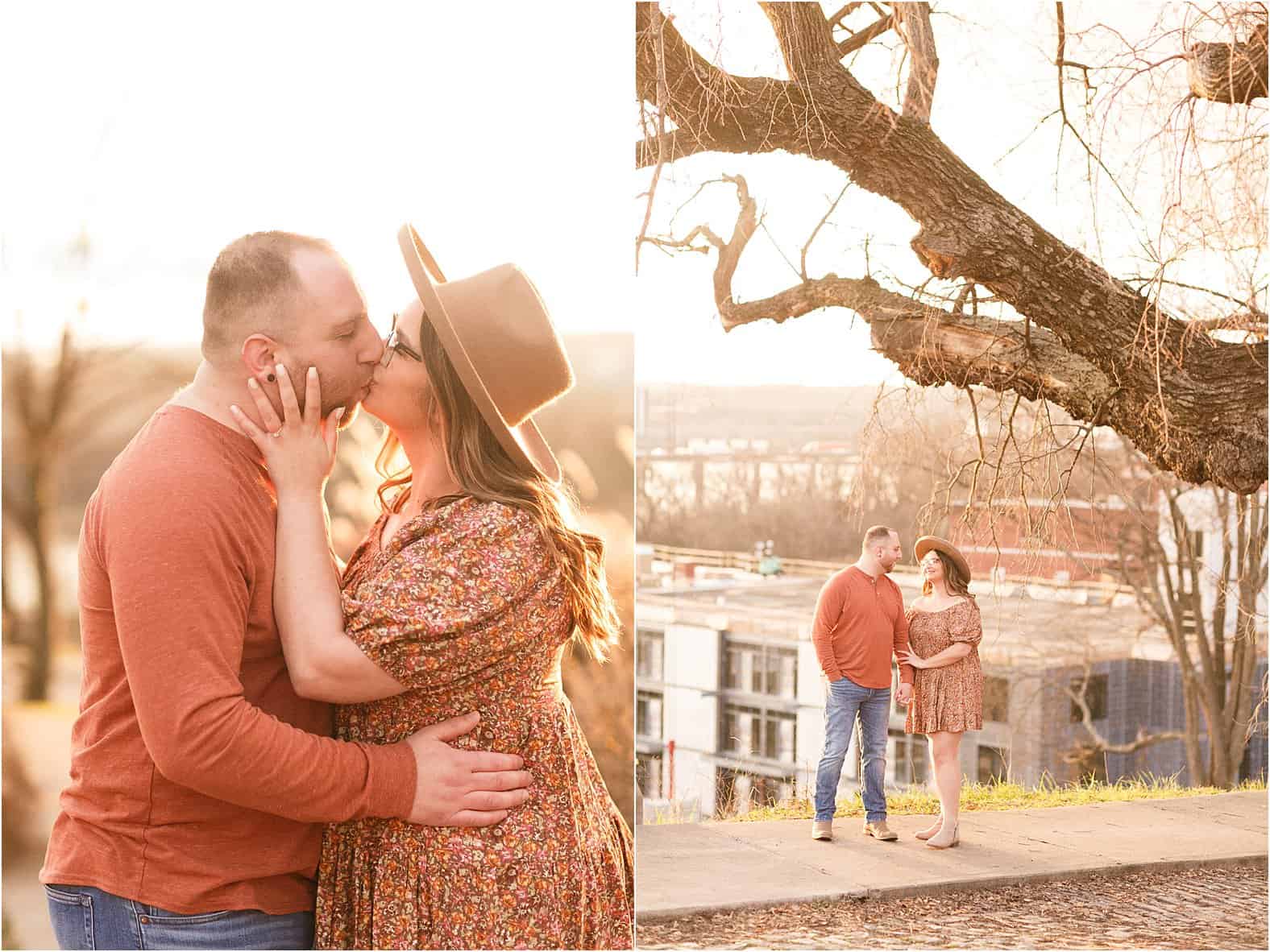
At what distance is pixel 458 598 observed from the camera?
1485 millimetres

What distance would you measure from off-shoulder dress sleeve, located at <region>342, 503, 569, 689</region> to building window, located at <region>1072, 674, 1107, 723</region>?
6.47 feet

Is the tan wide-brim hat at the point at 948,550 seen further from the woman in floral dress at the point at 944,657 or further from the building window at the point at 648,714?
the building window at the point at 648,714

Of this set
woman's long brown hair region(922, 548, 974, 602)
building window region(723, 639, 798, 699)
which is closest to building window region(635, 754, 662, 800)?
building window region(723, 639, 798, 699)

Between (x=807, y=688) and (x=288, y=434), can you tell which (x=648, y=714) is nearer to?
(x=807, y=688)

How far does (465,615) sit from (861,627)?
176 cm

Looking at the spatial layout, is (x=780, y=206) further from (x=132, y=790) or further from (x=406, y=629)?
(x=132, y=790)

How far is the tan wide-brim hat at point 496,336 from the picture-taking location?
158 centimetres

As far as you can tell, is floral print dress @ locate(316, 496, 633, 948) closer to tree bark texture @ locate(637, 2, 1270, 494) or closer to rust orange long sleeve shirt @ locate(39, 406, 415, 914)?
rust orange long sleeve shirt @ locate(39, 406, 415, 914)

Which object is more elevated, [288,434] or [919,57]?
[919,57]

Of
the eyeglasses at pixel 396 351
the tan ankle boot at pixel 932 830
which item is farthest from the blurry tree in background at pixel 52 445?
the tan ankle boot at pixel 932 830

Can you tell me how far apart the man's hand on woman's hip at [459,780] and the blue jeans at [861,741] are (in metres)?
1.61

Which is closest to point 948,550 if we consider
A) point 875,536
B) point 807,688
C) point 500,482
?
point 875,536

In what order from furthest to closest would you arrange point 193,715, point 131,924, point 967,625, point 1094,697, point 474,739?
point 1094,697, point 967,625, point 474,739, point 131,924, point 193,715

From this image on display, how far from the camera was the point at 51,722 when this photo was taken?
3.06 meters
